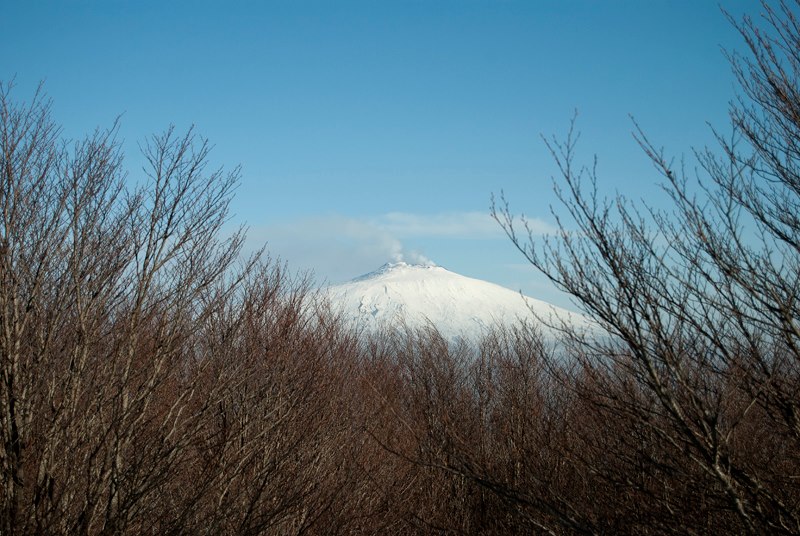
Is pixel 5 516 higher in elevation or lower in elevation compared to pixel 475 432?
lower

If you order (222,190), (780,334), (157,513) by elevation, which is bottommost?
(157,513)

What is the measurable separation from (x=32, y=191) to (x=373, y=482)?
9947 millimetres

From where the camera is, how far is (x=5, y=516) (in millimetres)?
6504

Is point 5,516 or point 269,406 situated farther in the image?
point 269,406

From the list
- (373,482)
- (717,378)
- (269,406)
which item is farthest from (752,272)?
(373,482)

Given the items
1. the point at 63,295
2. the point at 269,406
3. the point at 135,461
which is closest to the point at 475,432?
the point at 269,406

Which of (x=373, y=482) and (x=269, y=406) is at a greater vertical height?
(x=269, y=406)

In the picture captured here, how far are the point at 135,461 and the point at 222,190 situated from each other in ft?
12.4

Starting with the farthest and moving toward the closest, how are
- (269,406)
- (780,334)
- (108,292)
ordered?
(269,406)
(108,292)
(780,334)

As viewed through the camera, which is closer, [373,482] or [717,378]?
[717,378]

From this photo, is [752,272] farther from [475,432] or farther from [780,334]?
[475,432]

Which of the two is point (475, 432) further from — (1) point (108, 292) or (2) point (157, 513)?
(1) point (108, 292)

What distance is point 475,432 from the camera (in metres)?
19.8

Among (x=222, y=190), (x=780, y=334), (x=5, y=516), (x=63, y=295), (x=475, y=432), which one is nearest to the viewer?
(x=780, y=334)
